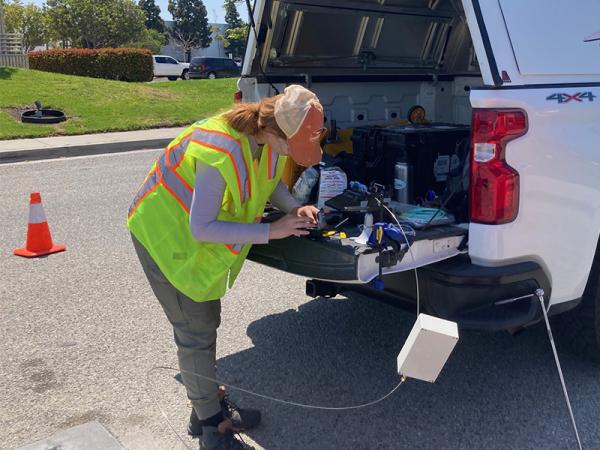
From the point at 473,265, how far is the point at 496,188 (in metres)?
0.37

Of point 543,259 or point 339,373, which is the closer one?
point 543,259

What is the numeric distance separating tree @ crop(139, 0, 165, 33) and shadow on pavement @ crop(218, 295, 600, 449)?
7984cm

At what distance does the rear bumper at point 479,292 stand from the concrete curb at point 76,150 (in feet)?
33.7

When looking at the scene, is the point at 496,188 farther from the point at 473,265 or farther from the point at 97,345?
the point at 97,345

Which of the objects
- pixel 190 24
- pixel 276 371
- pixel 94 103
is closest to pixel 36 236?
pixel 276 371

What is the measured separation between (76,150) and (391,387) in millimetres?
10353

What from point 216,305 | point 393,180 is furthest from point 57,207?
point 216,305

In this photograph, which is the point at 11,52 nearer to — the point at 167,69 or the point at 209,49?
the point at 167,69

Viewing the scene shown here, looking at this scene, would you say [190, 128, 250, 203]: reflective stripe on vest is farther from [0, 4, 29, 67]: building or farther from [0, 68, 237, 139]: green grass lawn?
[0, 4, 29, 67]: building

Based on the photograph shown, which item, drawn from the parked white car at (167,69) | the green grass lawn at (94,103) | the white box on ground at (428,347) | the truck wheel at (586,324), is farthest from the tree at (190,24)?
the white box on ground at (428,347)

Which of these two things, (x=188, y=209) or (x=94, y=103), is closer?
(x=188, y=209)

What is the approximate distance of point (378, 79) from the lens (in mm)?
5086

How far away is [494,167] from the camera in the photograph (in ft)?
9.59

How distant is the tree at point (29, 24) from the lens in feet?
186
